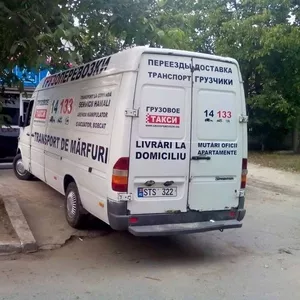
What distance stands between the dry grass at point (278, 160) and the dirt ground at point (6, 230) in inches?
419

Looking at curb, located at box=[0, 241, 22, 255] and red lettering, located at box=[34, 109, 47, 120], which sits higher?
red lettering, located at box=[34, 109, 47, 120]

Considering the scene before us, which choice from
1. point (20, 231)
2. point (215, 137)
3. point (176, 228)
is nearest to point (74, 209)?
point (20, 231)

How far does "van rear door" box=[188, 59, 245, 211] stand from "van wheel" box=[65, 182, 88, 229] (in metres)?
1.84

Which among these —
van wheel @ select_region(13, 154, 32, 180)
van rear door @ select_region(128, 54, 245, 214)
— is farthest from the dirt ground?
van wheel @ select_region(13, 154, 32, 180)

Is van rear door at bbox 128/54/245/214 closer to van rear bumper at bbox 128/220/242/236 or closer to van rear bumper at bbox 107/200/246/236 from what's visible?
van rear bumper at bbox 107/200/246/236

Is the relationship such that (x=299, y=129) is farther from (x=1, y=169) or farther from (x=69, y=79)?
(x=69, y=79)

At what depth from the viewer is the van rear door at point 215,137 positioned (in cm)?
557

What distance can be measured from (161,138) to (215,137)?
800mm

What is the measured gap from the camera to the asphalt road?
14.8 feet

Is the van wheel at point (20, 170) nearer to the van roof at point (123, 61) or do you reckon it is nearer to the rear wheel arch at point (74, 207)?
the rear wheel arch at point (74, 207)

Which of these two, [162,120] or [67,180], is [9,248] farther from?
[162,120]

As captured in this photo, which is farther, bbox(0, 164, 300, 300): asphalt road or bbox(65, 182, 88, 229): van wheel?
bbox(65, 182, 88, 229): van wheel

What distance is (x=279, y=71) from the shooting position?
18.2 meters

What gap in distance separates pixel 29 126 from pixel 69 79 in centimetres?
264
